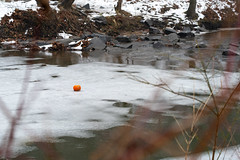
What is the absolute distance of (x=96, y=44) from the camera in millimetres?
10367

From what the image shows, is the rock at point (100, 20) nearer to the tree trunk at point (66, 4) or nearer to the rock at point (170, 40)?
the tree trunk at point (66, 4)

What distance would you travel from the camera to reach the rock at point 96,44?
33.4ft

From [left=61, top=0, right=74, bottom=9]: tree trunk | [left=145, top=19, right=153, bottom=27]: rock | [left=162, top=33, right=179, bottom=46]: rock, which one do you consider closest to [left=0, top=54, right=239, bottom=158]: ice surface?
[left=162, top=33, right=179, bottom=46]: rock

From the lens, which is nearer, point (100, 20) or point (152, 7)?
point (100, 20)

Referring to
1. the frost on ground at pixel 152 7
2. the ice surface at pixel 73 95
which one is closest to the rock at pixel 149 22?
the frost on ground at pixel 152 7

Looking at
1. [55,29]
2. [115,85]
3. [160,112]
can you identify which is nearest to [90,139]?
[160,112]

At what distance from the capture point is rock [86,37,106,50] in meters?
10.2

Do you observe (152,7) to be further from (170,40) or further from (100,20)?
(170,40)

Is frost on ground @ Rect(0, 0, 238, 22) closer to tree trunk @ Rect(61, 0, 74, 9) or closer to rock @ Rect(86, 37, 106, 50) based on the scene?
tree trunk @ Rect(61, 0, 74, 9)

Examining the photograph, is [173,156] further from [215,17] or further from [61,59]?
[215,17]

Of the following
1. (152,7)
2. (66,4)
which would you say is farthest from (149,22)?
(66,4)

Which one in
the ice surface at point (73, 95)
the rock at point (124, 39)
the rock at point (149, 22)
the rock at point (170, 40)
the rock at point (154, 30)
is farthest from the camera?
the rock at point (149, 22)

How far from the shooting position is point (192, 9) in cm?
1842

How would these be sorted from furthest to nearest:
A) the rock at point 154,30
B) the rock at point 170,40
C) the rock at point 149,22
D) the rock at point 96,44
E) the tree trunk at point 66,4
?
the rock at point 149,22
the rock at point 154,30
the tree trunk at point 66,4
the rock at point 170,40
the rock at point 96,44
